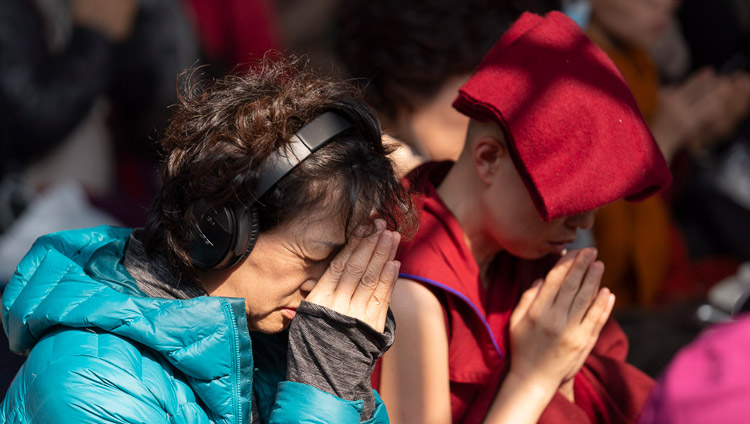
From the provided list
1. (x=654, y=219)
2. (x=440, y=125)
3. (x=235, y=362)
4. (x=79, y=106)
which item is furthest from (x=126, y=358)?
(x=654, y=219)

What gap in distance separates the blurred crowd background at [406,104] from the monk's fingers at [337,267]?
2.13ft

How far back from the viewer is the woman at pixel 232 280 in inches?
51.4

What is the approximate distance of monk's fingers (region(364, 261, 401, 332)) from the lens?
1.45 m

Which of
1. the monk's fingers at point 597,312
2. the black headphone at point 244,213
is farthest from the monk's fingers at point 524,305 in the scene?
the black headphone at point 244,213

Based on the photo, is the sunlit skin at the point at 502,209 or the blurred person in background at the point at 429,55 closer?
the sunlit skin at the point at 502,209

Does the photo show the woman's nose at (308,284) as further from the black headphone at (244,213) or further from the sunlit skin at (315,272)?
the black headphone at (244,213)

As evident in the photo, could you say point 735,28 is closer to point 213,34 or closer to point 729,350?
point 213,34

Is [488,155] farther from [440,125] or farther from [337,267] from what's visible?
[440,125]

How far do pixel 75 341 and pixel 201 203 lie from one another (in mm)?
308

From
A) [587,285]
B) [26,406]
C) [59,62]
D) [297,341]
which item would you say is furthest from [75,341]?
[59,62]

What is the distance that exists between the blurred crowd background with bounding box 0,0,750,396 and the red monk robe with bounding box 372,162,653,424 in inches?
13.6

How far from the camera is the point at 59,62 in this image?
3.00 metres

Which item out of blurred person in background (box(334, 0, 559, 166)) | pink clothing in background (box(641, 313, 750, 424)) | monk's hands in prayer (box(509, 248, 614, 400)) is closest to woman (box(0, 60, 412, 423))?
monk's hands in prayer (box(509, 248, 614, 400))

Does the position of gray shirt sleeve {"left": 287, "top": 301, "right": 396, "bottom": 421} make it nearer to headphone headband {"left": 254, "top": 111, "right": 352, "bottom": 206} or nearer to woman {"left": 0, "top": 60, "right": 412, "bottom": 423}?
woman {"left": 0, "top": 60, "right": 412, "bottom": 423}
